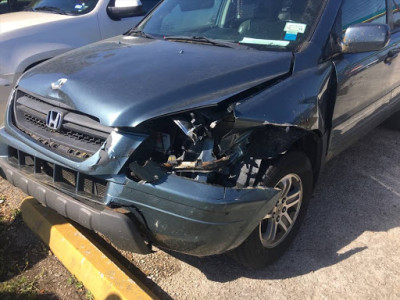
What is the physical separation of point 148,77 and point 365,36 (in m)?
1.61

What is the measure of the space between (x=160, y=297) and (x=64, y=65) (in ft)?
5.67

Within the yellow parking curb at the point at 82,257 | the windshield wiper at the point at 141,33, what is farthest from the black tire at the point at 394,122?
the yellow parking curb at the point at 82,257

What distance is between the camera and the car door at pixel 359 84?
3.23 metres

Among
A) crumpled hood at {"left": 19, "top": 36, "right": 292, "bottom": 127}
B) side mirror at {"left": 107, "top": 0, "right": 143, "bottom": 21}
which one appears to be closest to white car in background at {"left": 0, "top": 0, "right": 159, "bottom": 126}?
side mirror at {"left": 107, "top": 0, "right": 143, "bottom": 21}

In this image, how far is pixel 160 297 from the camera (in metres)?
2.74

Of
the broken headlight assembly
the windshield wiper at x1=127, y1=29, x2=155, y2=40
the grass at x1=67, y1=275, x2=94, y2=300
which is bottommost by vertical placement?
the grass at x1=67, y1=275, x2=94, y2=300

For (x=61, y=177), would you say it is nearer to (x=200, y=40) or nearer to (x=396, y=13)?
(x=200, y=40)

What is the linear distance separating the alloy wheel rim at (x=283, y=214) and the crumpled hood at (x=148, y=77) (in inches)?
29.0

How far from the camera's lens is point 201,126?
7.57 feet

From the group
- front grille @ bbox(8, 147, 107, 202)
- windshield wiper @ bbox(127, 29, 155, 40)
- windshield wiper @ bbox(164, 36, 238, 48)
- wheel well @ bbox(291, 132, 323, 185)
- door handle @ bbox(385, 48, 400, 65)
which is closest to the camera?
front grille @ bbox(8, 147, 107, 202)

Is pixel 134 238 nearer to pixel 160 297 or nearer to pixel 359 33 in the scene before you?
pixel 160 297

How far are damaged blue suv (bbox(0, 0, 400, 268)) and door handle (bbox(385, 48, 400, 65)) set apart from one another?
357mm

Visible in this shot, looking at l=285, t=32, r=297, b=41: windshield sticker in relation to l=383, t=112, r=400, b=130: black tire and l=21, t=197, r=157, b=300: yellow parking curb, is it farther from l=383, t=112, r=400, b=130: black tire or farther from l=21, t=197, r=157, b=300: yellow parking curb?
l=383, t=112, r=400, b=130: black tire

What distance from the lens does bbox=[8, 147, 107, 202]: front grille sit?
8.14 ft
